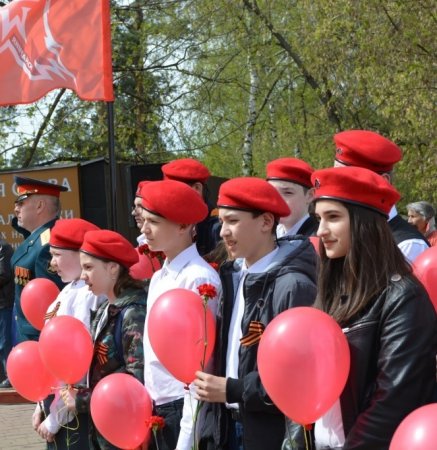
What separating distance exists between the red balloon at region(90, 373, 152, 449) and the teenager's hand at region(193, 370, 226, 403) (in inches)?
22.0

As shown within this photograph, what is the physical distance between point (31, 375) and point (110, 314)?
27.9 inches

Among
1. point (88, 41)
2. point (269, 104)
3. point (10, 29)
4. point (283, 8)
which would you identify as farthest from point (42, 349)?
point (269, 104)

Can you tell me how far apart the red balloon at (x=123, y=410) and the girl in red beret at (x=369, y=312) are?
1.30 meters

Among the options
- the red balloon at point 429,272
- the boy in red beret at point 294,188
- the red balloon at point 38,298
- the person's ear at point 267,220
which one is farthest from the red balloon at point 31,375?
the red balloon at point 429,272

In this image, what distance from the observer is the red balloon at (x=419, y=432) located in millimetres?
2564

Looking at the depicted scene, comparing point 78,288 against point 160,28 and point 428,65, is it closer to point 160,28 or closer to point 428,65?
point 428,65

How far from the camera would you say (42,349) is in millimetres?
4922

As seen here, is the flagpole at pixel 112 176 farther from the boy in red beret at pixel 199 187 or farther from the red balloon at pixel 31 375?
the red balloon at pixel 31 375

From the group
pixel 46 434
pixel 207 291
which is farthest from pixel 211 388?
pixel 46 434

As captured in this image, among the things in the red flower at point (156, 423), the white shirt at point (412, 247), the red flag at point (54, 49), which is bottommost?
the red flower at point (156, 423)

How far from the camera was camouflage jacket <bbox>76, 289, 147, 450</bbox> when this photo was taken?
4668 millimetres

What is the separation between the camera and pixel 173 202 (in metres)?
4.51

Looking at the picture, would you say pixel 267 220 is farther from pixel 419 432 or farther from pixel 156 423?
pixel 419 432

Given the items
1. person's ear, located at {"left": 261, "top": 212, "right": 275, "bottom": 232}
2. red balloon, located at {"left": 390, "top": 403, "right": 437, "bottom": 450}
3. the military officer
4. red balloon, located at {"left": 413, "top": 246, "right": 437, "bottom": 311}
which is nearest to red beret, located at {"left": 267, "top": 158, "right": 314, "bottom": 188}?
person's ear, located at {"left": 261, "top": 212, "right": 275, "bottom": 232}
